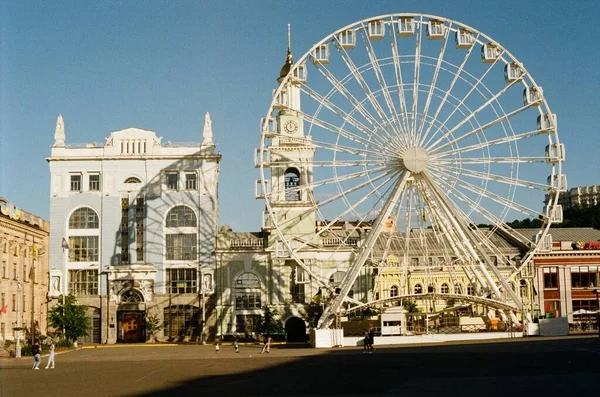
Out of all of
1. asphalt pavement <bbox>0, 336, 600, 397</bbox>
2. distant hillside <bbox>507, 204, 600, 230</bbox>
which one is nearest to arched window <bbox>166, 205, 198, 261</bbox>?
asphalt pavement <bbox>0, 336, 600, 397</bbox>

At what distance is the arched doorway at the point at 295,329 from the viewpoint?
281 feet

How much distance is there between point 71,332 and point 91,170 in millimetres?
17580

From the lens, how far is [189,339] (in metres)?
85.9

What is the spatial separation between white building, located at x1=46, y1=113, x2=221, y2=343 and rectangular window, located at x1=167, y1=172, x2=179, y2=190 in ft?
0.34

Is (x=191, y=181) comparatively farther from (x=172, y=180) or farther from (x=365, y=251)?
(x=365, y=251)

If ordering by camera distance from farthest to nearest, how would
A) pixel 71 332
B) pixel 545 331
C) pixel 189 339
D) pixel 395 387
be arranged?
pixel 189 339 → pixel 71 332 → pixel 545 331 → pixel 395 387

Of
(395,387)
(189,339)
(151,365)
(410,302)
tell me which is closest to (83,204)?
(189,339)

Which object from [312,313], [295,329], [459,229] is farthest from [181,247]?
[459,229]

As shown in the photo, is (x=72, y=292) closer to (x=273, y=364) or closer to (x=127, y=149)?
(x=127, y=149)

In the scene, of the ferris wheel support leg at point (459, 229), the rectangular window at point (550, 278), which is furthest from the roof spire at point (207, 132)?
the rectangular window at point (550, 278)

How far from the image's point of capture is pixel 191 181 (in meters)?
89.7

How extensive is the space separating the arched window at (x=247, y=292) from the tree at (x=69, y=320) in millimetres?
15136

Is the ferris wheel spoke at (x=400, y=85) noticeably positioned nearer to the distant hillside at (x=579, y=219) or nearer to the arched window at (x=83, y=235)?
the arched window at (x=83, y=235)

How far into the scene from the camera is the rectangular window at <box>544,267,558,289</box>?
96.9m
